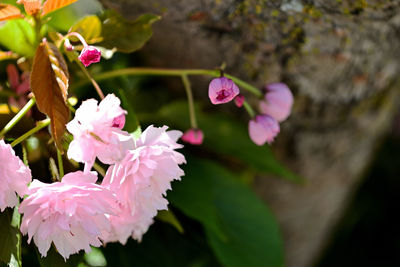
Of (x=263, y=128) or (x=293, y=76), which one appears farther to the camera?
(x=293, y=76)

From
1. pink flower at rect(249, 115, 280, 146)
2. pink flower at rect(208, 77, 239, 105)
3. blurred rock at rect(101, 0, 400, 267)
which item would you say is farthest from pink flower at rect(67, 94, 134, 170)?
blurred rock at rect(101, 0, 400, 267)

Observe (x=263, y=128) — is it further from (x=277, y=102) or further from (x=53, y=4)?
(x=53, y=4)

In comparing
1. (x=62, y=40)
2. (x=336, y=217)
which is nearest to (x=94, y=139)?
(x=62, y=40)

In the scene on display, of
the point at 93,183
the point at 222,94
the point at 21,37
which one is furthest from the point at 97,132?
the point at 21,37

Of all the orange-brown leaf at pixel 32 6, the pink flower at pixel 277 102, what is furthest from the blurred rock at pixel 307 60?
the orange-brown leaf at pixel 32 6

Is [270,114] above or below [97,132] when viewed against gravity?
below
